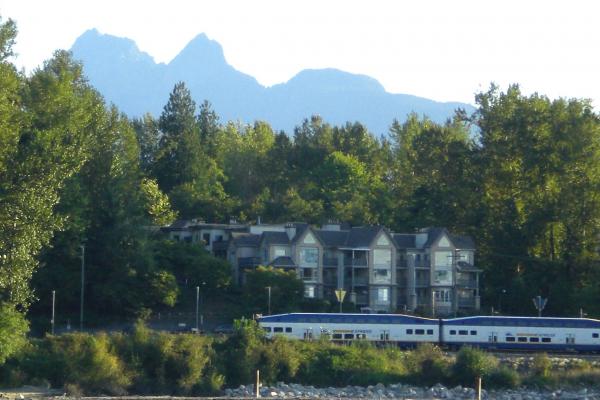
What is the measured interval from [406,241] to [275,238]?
840cm

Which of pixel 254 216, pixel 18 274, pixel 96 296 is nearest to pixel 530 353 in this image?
pixel 96 296

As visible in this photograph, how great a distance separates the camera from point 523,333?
54.2m

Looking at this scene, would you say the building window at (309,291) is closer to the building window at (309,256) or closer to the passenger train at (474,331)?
the building window at (309,256)

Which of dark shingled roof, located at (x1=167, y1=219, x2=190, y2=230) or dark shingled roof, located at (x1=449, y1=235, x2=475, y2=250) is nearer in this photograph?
dark shingled roof, located at (x1=449, y1=235, x2=475, y2=250)

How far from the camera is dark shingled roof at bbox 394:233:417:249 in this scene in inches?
2707

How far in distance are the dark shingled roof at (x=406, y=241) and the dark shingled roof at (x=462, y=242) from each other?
8.15ft

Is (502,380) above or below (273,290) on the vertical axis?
below

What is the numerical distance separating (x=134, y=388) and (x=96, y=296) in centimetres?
1625

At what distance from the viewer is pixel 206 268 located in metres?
63.5

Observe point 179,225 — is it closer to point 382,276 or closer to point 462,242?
point 382,276

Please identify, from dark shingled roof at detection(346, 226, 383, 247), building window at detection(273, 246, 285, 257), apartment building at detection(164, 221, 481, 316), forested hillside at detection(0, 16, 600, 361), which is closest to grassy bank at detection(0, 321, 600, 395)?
forested hillside at detection(0, 16, 600, 361)

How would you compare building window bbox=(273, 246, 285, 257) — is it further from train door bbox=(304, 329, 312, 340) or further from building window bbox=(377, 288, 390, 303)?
train door bbox=(304, 329, 312, 340)

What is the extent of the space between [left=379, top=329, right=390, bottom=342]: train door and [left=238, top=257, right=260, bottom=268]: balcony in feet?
52.7

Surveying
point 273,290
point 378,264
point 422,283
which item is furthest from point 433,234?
point 273,290
